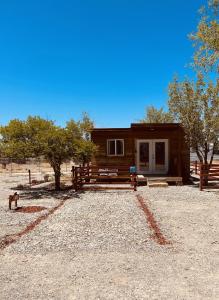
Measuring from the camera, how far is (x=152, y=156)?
2580 centimetres

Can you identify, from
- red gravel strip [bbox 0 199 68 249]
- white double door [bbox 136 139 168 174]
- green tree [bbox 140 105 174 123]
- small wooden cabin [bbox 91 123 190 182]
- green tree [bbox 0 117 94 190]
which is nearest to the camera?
red gravel strip [bbox 0 199 68 249]

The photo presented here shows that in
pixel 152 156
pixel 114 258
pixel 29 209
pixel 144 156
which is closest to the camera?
pixel 114 258

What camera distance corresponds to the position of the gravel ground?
645 centimetres

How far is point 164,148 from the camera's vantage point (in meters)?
25.6

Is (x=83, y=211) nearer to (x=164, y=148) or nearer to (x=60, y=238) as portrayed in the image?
(x=60, y=238)

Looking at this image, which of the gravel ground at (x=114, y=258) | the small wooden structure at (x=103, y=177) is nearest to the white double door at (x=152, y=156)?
the small wooden structure at (x=103, y=177)

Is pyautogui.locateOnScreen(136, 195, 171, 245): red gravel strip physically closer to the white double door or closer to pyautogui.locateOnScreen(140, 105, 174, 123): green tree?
the white double door

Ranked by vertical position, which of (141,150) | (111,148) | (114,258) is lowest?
(114,258)

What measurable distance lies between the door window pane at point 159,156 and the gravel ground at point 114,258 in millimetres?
11531

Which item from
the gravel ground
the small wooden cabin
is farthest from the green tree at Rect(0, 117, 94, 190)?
the gravel ground

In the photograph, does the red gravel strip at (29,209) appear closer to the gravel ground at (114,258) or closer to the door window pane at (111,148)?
the gravel ground at (114,258)

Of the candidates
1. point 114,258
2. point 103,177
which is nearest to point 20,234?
point 114,258

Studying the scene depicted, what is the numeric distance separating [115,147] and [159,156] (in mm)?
3521

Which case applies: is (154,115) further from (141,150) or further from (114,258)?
(114,258)
